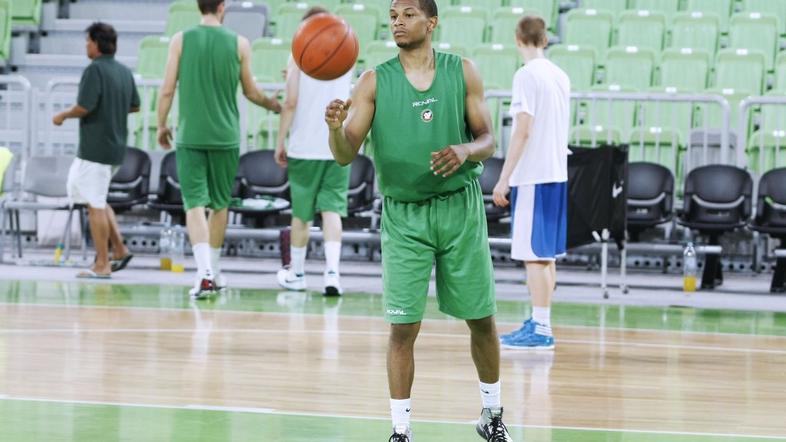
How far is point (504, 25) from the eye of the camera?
15.8 metres

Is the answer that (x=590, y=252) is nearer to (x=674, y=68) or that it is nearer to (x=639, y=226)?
(x=639, y=226)

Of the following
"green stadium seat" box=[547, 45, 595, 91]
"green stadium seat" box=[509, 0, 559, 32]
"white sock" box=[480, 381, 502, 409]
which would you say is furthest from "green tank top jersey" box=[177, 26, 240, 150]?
"green stadium seat" box=[509, 0, 559, 32]

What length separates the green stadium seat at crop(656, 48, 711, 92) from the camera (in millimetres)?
14375

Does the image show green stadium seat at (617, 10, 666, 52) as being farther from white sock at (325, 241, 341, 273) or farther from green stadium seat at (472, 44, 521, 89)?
white sock at (325, 241, 341, 273)

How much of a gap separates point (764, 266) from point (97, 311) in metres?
6.69

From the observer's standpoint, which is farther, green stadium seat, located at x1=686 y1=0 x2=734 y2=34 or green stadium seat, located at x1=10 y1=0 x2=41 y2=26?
green stadium seat, located at x1=10 y1=0 x2=41 y2=26

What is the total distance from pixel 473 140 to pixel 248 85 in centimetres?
542

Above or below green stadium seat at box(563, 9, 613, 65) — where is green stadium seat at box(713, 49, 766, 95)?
below

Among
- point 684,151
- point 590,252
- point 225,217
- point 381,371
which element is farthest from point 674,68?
point 381,371

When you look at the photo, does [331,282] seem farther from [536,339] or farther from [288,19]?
[288,19]

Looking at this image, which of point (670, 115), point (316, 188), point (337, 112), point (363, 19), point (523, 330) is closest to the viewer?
point (337, 112)

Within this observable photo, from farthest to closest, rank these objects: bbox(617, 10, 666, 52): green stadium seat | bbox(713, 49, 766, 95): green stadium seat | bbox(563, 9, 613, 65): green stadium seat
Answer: bbox(563, 9, 613, 65): green stadium seat < bbox(617, 10, 666, 52): green stadium seat < bbox(713, 49, 766, 95): green stadium seat

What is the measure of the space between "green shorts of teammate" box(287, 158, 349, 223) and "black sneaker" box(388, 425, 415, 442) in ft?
18.3

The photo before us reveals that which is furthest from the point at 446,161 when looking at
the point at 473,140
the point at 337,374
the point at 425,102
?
the point at 337,374
